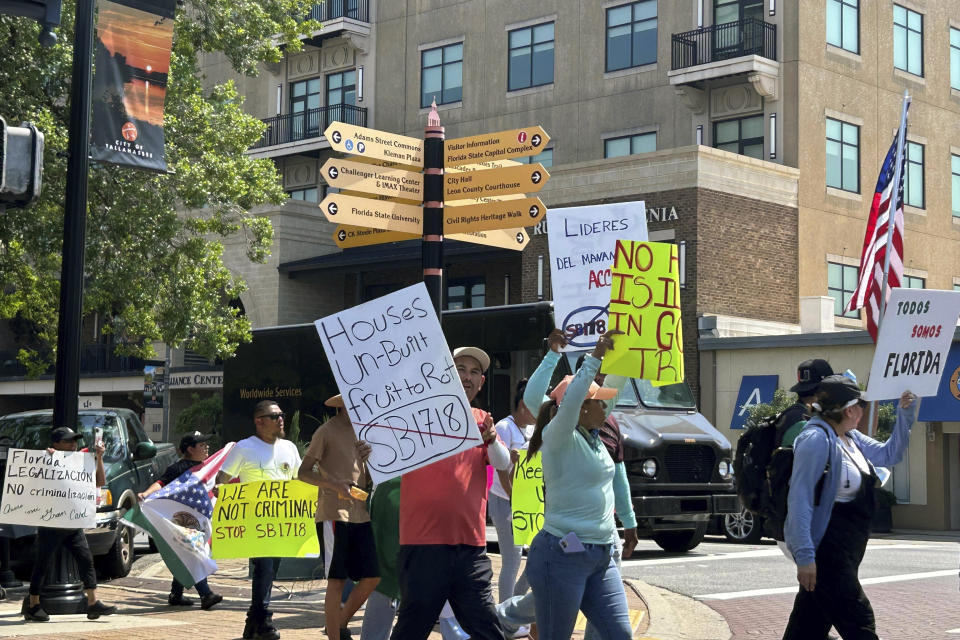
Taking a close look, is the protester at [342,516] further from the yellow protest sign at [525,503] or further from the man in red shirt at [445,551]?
the man in red shirt at [445,551]

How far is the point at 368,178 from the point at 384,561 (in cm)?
363

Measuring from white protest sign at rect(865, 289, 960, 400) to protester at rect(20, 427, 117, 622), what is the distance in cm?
647

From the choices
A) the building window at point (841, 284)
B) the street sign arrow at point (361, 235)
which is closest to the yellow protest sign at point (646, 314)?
the street sign arrow at point (361, 235)

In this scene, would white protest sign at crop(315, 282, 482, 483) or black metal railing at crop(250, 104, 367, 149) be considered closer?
white protest sign at crop(315, 282, 482, 483)

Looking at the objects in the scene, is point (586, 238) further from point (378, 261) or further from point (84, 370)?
point (84, 370)

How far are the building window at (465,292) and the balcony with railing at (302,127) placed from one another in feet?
20.1

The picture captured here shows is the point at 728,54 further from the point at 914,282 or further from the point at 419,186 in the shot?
the point at 419,186

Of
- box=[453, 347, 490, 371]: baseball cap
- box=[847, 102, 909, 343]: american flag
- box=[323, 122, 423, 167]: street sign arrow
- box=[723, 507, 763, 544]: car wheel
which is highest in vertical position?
box=[847, 102, 909, 343]: american flag

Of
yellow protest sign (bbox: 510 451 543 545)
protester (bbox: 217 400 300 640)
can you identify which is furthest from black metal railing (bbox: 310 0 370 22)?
yellow protest sign (bbox: 510 451 543 545)

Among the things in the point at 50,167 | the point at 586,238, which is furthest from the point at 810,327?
the point at 586,238

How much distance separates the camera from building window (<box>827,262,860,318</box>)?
34781 millimetres

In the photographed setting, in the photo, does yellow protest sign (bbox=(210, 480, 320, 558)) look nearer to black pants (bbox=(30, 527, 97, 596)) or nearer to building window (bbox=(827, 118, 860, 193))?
black pants (bbox=(30, 527, 97, 596))

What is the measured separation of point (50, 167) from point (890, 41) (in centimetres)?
2508

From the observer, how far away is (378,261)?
124 feet
